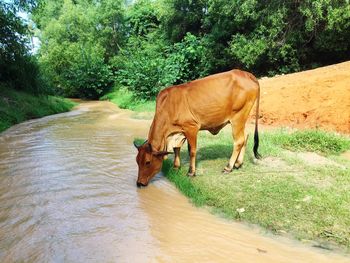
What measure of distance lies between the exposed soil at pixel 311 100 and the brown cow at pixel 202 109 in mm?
4715

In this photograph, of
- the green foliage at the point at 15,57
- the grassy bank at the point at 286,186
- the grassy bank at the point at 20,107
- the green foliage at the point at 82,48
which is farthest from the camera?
the green foliage at the point at 82,48

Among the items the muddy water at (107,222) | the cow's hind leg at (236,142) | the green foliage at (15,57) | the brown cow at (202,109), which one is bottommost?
the muddy water at (107,222)

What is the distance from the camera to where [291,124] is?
11148mm

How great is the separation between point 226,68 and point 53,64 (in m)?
18.3

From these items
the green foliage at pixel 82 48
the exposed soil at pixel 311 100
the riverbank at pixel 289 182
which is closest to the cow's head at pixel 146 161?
the riverbank at pixel 289 182

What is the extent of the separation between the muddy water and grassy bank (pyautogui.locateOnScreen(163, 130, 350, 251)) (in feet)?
0.97

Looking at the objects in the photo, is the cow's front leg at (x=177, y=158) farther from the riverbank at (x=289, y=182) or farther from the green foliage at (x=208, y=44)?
the green foliage at (x=208, y=44)

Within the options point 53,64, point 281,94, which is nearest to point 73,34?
point 53,64

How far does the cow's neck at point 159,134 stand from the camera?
6211 mm

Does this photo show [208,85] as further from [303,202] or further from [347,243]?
[347,243]

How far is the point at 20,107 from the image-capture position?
49.8 ft

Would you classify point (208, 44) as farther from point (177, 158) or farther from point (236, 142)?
point (236, 142)

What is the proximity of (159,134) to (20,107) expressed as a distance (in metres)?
11.1

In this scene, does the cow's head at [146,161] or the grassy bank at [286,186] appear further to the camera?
the cow's head at [146,161]
